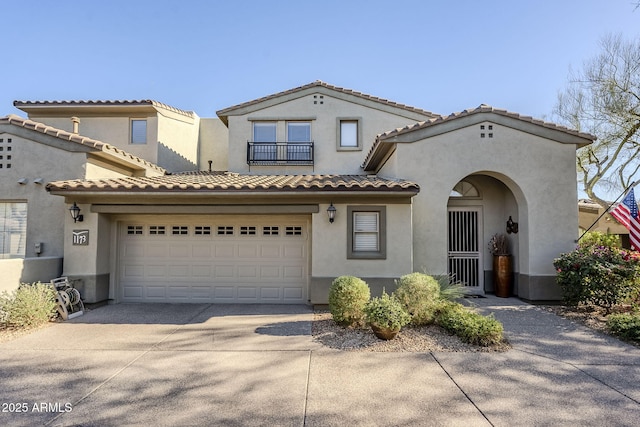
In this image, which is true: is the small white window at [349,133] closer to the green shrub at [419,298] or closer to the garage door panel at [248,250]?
the garage door panel at [248,250]

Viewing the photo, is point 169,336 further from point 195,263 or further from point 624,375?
point 624,375

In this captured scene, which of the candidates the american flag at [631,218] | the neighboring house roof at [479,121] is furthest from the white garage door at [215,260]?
the american flag at [631,218]

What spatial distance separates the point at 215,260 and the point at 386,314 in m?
5.72

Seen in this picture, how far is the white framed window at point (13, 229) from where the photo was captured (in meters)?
10.0

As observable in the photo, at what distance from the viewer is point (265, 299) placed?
398 inches

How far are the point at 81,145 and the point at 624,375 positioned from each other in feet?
43.3

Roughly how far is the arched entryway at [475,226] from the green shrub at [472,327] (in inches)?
165

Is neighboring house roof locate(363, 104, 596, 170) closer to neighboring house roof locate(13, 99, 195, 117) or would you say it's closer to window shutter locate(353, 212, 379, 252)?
window shutter locate(353, 212, 379, 252)

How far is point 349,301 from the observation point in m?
7.23

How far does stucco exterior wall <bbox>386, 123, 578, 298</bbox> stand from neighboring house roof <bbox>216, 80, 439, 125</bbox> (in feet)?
17.8

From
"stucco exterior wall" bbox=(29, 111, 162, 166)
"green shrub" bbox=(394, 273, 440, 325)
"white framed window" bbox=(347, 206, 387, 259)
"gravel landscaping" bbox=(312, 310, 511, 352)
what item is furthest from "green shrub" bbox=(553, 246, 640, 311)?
"stucco exterior wall" bbox=(29, 111, 162, 166)

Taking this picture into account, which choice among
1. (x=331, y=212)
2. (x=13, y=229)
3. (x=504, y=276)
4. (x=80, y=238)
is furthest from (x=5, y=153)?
(x=504, y=276)

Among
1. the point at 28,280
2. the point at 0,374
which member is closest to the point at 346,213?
the point at 0,374

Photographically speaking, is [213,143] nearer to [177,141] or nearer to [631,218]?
[177,141]
